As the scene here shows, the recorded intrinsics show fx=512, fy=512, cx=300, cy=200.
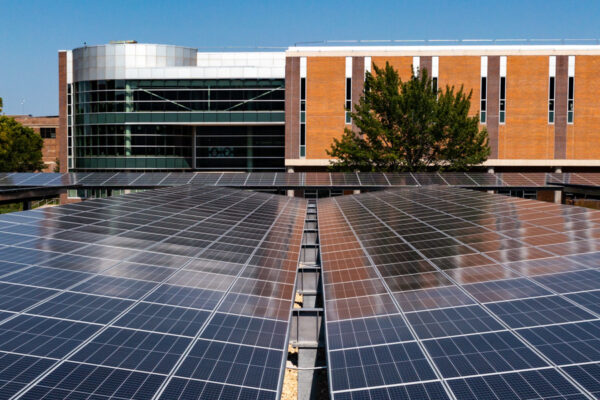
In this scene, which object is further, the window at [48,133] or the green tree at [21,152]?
the window at [48,133]

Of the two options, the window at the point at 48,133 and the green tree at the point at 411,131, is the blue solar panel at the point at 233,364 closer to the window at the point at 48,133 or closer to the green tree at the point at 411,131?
the green tree at the point at 411,131

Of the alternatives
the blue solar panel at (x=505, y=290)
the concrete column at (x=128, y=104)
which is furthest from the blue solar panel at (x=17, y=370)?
the concrete column at (x=128, y=104)

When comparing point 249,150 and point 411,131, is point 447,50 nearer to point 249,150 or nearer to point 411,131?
point 411,131

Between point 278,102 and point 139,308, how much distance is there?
196 feet

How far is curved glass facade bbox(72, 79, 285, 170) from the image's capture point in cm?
6838

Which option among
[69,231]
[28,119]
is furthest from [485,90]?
[28,119]

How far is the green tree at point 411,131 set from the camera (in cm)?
4925

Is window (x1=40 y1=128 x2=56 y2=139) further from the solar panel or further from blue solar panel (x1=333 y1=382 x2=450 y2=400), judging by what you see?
blue solar panel (x1=333 y1=382 x2=450 y2=400)

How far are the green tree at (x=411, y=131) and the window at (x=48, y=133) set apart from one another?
302 ft

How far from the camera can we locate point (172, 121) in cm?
6850

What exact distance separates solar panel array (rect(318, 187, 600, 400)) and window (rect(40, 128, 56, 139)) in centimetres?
11776

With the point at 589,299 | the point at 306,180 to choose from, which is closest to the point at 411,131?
the point at 306,180

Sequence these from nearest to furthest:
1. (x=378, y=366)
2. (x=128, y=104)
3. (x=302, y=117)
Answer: (x=378, y=366)
(x=302, y=117)
(x=128, y=104)

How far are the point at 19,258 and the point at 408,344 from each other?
984 centimetres
